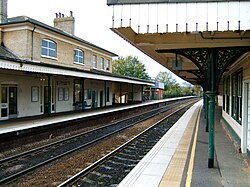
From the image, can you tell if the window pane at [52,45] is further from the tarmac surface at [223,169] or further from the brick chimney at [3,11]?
the tarmac surface at [223,169]

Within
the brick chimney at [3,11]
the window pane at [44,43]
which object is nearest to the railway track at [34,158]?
the window pane at [44,43]

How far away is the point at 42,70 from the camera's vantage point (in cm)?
1367

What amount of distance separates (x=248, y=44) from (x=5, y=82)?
1252 cm

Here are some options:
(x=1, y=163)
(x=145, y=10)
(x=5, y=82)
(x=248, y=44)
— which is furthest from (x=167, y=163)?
(x=5, y=82)

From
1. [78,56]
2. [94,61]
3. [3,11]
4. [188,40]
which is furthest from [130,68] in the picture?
[188,40]

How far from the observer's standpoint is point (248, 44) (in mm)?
6324

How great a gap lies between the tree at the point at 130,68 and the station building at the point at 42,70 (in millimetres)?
38810

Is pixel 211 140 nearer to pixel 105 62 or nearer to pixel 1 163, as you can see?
pixel 1 163

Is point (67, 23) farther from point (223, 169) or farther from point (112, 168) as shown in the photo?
point (223, 169)

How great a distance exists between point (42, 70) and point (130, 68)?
5420cm

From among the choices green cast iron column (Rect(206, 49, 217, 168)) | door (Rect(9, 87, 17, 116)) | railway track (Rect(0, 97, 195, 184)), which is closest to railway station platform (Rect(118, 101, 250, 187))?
green cast iron column (Rect(206, 49, 217, 168))

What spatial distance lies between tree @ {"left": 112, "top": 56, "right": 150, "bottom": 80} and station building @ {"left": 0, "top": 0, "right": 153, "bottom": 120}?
38.8 m

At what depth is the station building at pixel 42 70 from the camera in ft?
49.0

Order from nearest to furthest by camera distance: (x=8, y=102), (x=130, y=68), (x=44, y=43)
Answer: (x=8, y=102) → (x=44, y=43) → (x=130, y=68)
